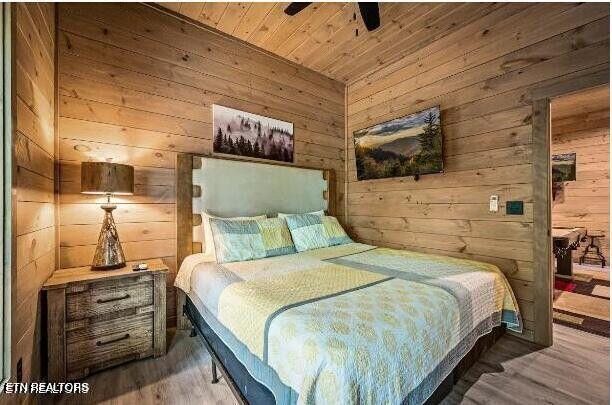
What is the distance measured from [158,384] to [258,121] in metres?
2.40

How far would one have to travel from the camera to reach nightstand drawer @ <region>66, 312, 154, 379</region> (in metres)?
1.60

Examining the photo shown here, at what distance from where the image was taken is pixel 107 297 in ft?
5.57

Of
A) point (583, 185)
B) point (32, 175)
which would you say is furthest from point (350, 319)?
point (583, 185)

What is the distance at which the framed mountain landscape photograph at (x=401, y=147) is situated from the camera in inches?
102

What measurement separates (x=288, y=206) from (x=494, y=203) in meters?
1.97

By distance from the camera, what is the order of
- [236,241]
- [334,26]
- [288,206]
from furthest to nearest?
[288,206] < [334,26] < [236,241]

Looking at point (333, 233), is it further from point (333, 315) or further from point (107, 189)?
point (107, 189)

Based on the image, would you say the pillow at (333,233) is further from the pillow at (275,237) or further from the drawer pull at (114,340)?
the drawer pull at (114,340)

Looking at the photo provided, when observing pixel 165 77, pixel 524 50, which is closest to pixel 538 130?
pixel 524 50

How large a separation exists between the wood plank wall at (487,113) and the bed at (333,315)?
0.51 m

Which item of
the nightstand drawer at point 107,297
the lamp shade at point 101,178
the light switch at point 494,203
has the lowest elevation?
the nightstand drawer at point 107,297

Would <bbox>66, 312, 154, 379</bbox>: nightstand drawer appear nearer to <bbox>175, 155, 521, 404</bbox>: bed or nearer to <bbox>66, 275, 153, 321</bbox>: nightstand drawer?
<bbox>66, 275, 153, 321</bbox>: nightstand drawer

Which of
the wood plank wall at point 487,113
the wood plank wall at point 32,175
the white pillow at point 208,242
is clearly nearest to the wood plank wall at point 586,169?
the wood plank wall at point 487,113

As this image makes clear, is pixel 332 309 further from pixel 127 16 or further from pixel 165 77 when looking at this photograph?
pixel 127 16
